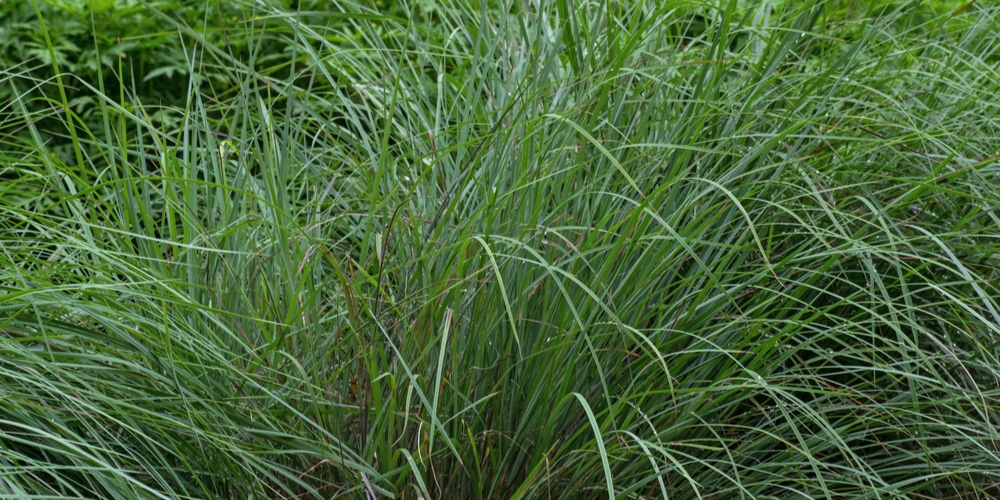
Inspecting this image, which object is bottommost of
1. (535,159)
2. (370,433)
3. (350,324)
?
(370,433)

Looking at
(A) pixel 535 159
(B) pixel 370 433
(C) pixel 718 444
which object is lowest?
(C) pixel 718 444

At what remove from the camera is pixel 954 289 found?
Result: 2.27 m

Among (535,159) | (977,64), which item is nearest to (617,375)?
(535,159)

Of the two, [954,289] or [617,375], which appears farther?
[954,289]

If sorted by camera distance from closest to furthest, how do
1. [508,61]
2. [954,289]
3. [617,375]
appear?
1. [617,375]
2. [954,289]
3. [508,61]

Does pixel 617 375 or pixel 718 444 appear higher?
pixel 617 375

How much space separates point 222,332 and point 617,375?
0.84m

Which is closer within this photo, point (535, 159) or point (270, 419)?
point (270, 419)

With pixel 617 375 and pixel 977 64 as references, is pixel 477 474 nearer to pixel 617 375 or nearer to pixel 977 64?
pixel 617 375

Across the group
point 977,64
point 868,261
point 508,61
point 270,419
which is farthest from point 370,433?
point 977,64

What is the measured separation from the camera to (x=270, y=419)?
6.48ft

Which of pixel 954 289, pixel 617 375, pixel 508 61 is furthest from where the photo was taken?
pixel 508 61

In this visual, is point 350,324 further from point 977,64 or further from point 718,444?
point 977,64

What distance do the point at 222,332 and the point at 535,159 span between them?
30.0 inches
